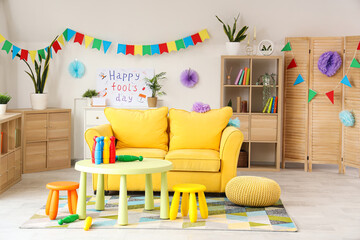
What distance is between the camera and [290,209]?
431cm

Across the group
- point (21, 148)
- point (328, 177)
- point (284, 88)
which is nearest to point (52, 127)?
point (21, 148)

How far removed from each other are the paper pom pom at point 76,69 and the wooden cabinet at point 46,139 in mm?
602

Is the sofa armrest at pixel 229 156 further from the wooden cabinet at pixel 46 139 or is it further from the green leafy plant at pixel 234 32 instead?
the wooden cabinet at pixel 46 139

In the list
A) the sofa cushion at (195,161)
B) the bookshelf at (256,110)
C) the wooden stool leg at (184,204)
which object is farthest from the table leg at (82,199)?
the bookshelf at (256,110)

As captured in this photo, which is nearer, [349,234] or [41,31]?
[349,234]

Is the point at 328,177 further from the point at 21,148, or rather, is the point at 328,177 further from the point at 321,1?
the point at 21,148

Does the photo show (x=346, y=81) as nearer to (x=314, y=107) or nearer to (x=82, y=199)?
(x=314, y=107)

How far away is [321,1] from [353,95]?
1300 millimetres

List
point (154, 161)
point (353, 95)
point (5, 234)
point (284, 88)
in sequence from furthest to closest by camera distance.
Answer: point (284, 88), point (353, 95), point (154, 161), point (5, 234)

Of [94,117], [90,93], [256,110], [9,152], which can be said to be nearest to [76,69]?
[90,93]

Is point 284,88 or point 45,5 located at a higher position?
point 45,5

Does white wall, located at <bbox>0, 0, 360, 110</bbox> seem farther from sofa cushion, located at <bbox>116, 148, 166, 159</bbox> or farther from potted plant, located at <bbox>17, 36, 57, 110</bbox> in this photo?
sofa cushion, located at <bbox>116, 148, 166, 159</bbox>

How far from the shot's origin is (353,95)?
6.12m

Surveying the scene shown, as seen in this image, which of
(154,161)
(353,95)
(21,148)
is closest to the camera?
(154,161)
